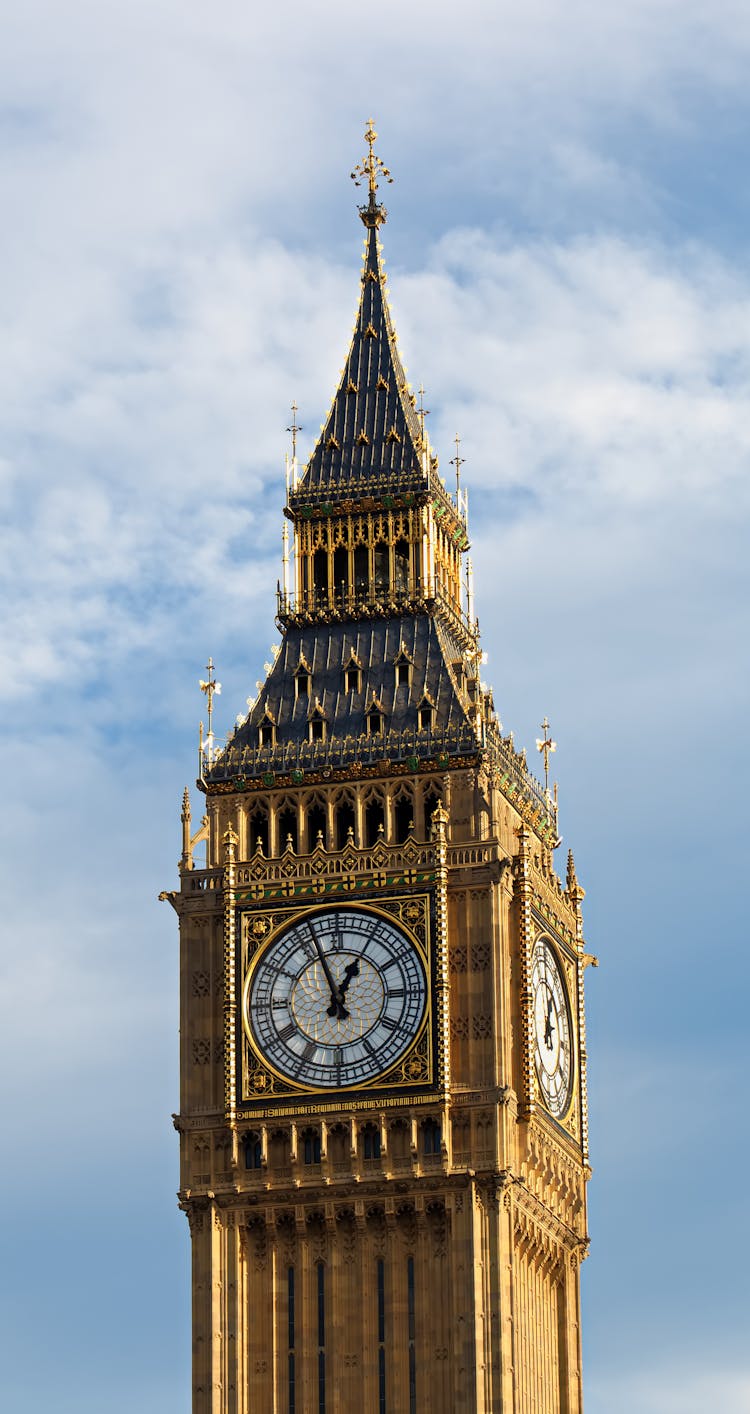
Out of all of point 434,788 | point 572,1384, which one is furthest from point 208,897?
point 572,1384

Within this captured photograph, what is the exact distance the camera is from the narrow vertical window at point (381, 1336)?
100 metres

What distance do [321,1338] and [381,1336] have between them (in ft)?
4.18

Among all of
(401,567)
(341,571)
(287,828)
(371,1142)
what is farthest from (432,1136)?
(341,571)

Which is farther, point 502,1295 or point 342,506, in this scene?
point 342,506

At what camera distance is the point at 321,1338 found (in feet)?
331

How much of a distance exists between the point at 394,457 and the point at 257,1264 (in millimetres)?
19151

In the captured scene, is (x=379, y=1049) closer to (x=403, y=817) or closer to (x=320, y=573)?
(x=403, y=817)

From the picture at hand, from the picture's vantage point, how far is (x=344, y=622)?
355 ft

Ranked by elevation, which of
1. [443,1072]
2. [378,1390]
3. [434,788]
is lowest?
[378,1390]

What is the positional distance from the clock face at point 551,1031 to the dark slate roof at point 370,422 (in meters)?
11.4

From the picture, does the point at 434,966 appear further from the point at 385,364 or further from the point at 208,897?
the point at 385,364

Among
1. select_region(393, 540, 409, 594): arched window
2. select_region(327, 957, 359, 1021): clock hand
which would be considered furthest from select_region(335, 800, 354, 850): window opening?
select_region(393, 540, 409, 594): arched window

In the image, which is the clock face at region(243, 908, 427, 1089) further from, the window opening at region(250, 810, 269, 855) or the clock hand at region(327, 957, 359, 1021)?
the window opening at region(250, 810, 269, 855)

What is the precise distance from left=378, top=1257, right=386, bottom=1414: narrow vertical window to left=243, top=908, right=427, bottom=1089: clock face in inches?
157
